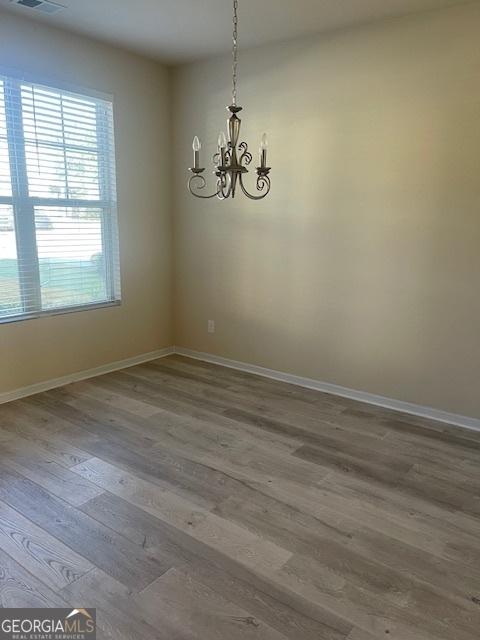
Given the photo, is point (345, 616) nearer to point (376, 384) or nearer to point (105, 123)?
point (376, 384)

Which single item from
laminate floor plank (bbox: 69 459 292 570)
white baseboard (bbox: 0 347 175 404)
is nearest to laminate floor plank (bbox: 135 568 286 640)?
laminate floor plank (bbox: 69 459 292 570)

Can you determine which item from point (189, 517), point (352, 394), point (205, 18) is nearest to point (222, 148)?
point (205, 18)

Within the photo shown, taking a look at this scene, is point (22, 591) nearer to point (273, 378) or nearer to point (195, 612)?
point (195, 612)

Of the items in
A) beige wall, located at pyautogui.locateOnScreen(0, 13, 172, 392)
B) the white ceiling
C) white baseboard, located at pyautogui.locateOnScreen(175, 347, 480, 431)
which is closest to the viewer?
the white ceiling

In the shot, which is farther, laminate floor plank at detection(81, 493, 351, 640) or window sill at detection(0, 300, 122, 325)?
window sill at detection(0, 300, 122, 325)

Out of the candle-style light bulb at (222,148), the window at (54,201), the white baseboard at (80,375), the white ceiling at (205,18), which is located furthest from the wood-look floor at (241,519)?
the white ceiling at (205,18)

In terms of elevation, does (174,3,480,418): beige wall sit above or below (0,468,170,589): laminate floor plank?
above

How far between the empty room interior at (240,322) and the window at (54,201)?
2 cm

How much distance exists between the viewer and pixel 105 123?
3945mm

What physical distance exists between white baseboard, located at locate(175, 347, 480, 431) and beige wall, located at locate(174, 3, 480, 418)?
0.19ft

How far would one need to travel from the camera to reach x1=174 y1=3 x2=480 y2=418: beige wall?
10.1ft

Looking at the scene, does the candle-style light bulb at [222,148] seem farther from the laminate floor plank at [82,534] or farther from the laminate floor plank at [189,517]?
the laminate floor plank at [82,534]

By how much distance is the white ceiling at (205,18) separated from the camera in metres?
2.94

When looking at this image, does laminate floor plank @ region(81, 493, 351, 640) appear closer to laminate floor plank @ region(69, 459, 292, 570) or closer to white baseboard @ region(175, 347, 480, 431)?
laminate floor plank @ region(69, 459, 292, 570)
